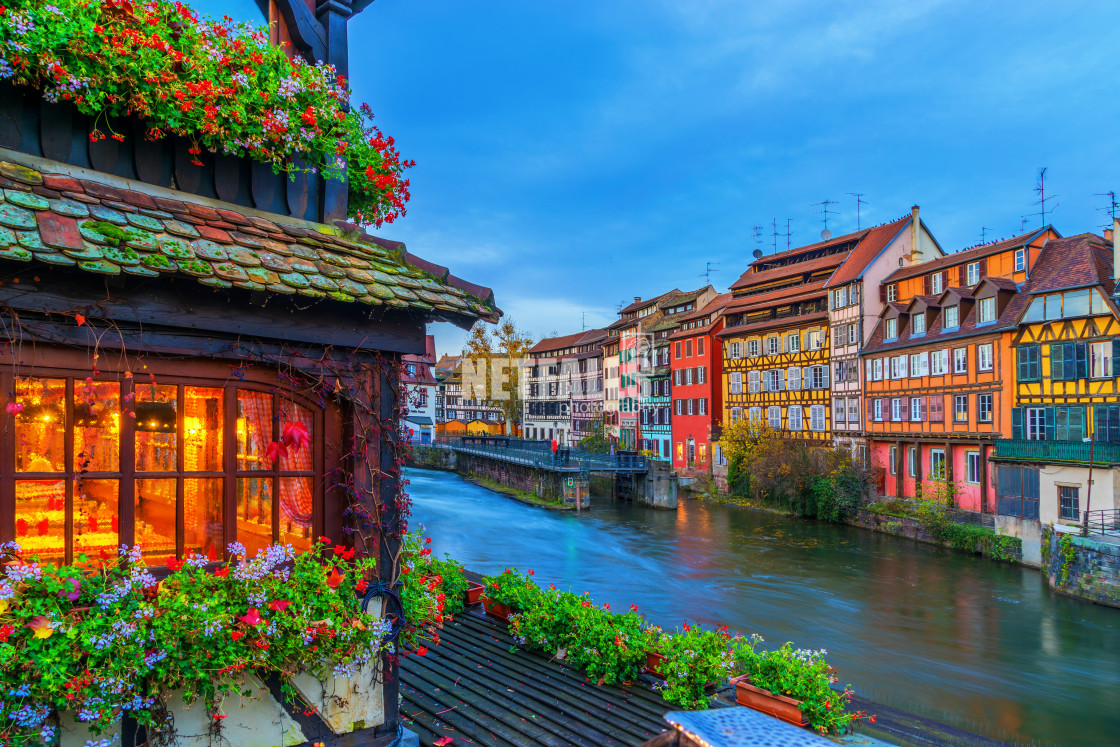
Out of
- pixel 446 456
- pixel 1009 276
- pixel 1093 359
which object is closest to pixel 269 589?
pixel 1093 359

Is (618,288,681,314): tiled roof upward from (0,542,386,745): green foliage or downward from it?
upward

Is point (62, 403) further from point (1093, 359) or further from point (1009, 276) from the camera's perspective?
point (1009, 276)

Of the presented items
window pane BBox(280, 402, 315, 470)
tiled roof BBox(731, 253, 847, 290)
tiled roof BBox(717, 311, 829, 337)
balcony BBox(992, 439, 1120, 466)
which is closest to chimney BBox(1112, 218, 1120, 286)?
balcony BBox(992, 439, 1120, 466)

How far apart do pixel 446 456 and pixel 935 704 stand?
154 feet

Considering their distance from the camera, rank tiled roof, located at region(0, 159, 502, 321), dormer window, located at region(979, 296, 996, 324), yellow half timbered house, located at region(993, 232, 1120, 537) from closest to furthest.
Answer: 1. tiled roof, located at region(0, 159, 502, 321)
2. yellow half timbered house, located at region(993, 232, 1120, 537)
3. dormer window, located at region(979, 296, 996, 324)

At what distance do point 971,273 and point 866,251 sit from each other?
717 centimetres

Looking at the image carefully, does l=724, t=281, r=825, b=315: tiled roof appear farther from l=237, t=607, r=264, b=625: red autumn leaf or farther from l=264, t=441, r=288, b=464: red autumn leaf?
l=237, t=607, r=264, b=625: red autumn leaf

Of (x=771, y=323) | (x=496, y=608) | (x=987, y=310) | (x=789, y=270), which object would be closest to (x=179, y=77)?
(x=496, y=608)

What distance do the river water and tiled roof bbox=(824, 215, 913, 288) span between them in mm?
11764

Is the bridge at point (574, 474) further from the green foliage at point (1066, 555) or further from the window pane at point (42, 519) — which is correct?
the window pane at point (42, 519)

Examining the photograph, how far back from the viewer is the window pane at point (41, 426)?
353cm

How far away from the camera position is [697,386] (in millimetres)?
42531

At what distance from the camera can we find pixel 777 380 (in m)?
36.7

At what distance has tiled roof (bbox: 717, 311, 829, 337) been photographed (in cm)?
3441
